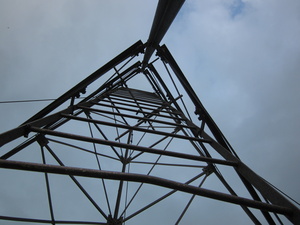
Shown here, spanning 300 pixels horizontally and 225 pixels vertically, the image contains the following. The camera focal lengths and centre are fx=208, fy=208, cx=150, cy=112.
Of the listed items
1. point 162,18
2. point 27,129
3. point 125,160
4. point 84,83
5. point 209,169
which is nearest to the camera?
point 27,129

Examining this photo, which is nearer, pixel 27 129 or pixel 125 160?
pixel 27 129

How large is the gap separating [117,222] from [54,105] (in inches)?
95.5

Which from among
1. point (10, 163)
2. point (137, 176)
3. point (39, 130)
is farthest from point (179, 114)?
point (10, 163)

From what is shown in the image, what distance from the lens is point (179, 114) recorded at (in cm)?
526

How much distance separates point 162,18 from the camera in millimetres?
3834

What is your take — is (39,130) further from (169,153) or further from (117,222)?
(117,222)

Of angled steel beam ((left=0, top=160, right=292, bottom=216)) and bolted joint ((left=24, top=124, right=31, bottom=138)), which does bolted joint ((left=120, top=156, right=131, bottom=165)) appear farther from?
angled steel beam ((left=0, top=160, right=292, bottom=216))

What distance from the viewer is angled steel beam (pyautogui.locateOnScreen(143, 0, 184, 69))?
3.30 metres

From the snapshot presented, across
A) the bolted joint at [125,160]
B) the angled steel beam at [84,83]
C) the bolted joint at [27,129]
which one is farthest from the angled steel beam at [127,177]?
the bolted joint at [125,160]

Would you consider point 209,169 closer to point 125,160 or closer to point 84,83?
point 125,160

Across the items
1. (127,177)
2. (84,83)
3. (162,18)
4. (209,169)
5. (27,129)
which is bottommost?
(127,177)

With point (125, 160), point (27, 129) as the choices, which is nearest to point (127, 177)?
point (27, 129)

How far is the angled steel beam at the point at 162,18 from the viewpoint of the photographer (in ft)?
10.8

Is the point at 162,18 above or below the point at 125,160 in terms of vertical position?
above
